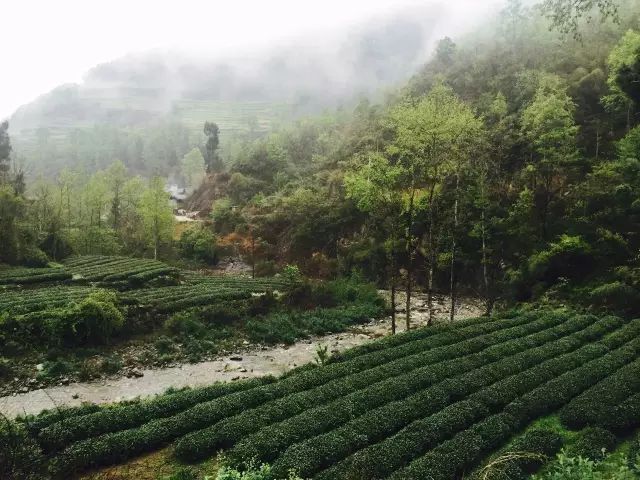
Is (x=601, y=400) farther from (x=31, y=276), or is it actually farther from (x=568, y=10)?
(x=31, y=276)

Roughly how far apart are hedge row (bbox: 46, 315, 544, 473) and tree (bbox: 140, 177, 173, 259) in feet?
150

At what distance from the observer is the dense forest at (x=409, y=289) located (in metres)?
14.6

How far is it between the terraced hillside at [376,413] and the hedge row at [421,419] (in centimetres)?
4

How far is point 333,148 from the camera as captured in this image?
83500 millimetres

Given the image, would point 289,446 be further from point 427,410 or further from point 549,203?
point 549,203

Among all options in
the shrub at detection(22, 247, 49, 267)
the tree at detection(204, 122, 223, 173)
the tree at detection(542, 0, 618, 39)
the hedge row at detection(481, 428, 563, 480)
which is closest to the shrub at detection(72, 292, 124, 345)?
the shrub at detection(22, 247, 49, 267)

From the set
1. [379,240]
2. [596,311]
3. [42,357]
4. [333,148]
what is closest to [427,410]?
[596,311]

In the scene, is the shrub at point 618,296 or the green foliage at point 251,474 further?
the shrub at point 618,296

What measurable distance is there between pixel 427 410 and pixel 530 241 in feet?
79.3

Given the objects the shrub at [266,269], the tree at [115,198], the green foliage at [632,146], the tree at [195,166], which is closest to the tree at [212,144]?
the tree at [195,166]

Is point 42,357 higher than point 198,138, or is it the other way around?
point 198,138

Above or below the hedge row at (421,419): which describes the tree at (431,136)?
above

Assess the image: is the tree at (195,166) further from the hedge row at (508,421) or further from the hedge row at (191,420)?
the hedge row at (508,421)

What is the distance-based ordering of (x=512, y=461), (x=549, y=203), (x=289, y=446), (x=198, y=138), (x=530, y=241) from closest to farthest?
(x=512, y=461), (x=289, y=446), (x=530, y=241), (x=549, y=203), (x=198, y=138)
